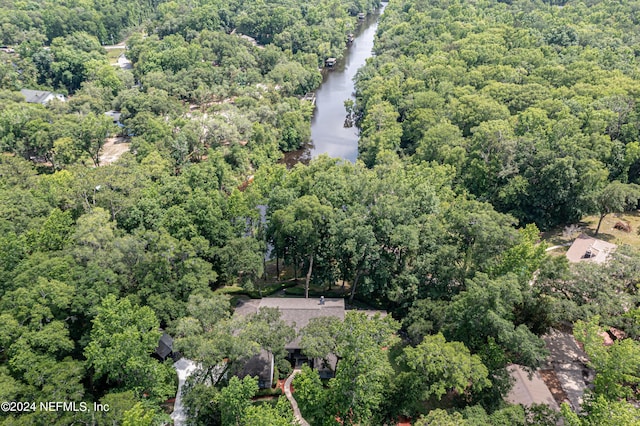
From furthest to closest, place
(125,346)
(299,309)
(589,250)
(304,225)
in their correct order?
(589,250)
(304,225)
(299,309)
(125,346)

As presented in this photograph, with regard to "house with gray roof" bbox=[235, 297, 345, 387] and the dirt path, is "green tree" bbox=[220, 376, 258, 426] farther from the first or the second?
the dirt path

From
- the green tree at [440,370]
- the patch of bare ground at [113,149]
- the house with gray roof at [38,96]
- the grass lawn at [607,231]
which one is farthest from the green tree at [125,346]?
the house with gray roof at [38,96]

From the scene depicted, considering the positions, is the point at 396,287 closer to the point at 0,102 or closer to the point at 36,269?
the point at 36,269

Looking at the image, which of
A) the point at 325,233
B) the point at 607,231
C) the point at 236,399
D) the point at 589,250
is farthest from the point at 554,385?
the point at 607,231

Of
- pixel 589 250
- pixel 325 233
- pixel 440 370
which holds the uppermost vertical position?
pixel 589 250

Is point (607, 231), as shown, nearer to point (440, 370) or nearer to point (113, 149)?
point (440, 370)

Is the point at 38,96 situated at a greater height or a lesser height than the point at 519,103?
lesser

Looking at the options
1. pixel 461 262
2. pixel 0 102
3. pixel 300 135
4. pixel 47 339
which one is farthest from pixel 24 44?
pixel 461 262
